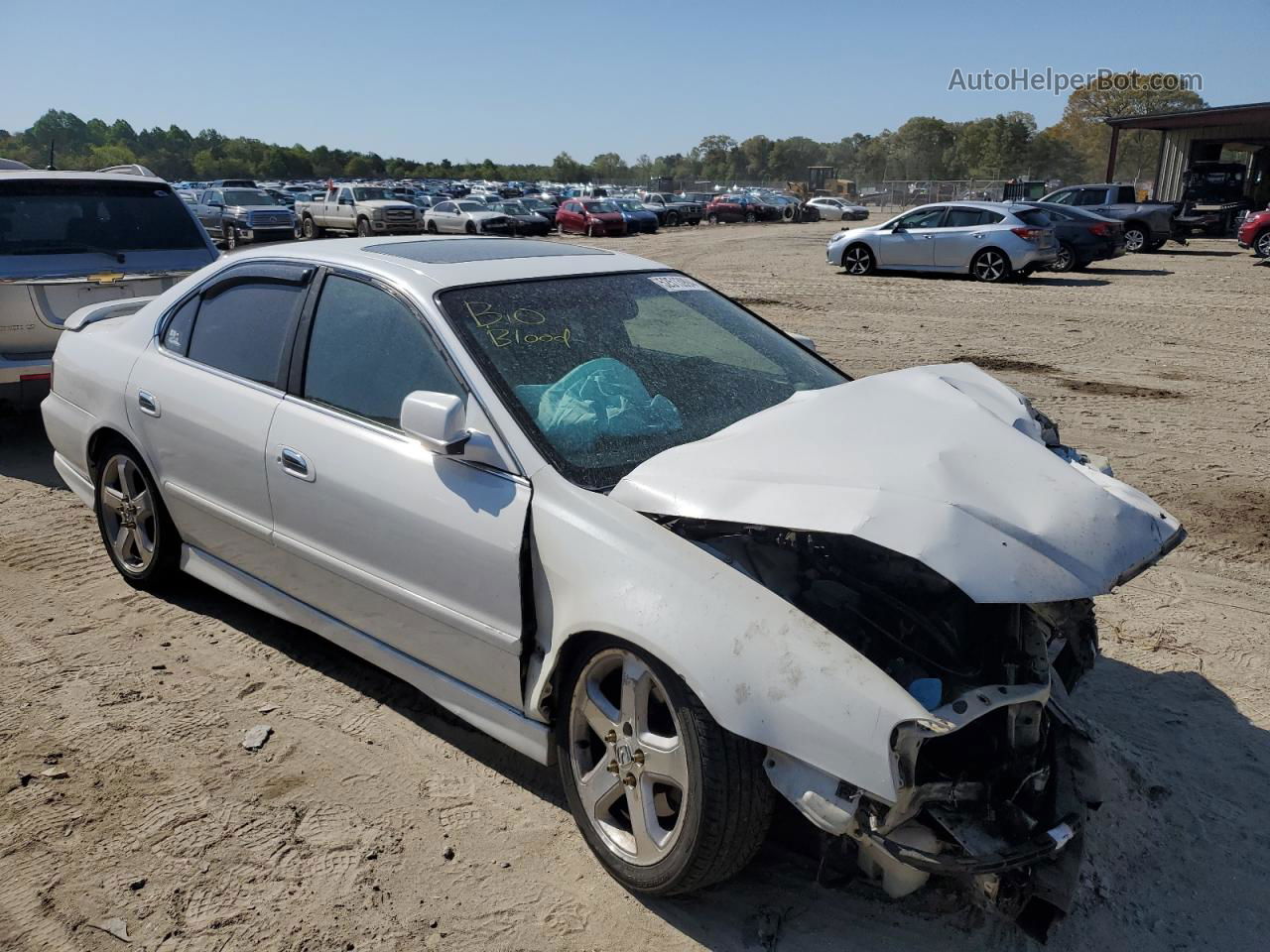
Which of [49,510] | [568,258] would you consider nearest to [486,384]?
[568,258]

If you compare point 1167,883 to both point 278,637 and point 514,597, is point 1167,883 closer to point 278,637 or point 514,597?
point 514,597

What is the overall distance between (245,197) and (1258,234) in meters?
26.4

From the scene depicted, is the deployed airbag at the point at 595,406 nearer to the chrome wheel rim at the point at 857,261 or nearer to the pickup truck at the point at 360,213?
the chrome wheel rim at the point at 857,261

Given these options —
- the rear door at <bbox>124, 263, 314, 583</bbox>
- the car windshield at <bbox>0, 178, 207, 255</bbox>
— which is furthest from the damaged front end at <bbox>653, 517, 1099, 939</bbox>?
the car windshield at <bbox>0, 178, 207, 255</bbox>

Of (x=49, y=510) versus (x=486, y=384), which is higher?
(x=486, y=384)

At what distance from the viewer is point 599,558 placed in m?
2.66

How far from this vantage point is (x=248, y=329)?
400cm

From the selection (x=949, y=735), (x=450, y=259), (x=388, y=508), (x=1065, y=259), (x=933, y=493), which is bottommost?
(x=1065, y=259)

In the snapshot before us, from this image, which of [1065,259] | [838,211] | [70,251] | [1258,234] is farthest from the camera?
[838,211]

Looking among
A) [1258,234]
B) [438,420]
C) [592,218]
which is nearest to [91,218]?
[438,420]

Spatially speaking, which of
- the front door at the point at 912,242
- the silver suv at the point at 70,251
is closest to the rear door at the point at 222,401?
the silver suv at the point at 70,251

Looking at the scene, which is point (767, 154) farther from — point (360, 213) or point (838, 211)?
point (360, 213)

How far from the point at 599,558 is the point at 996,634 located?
3.52 feet

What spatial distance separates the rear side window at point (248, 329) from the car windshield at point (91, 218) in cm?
383
